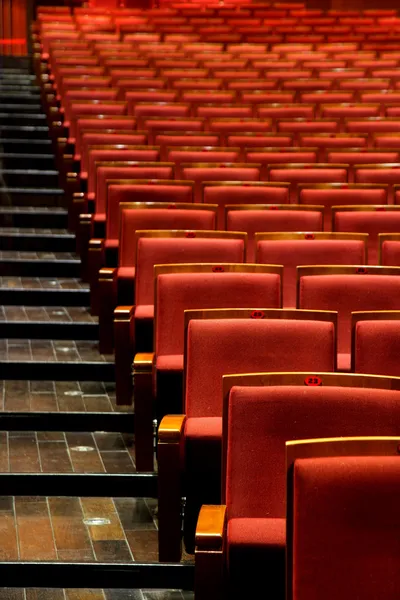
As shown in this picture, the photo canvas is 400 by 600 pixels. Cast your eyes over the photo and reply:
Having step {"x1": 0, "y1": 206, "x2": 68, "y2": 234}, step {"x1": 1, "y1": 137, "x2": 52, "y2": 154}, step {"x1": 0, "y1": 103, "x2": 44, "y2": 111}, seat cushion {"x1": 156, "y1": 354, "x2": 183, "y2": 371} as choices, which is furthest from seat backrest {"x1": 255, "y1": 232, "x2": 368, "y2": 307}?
step {"x1": 0, "y1": 103, "x2": 44, "y2": 111}

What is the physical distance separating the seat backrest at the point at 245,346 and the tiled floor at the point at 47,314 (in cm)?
50

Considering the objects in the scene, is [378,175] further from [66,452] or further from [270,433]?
[270,433]

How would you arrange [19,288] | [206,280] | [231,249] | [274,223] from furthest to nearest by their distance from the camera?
1. [19,288]
2. [274,223]
3. [231,249]
4. [206,280]

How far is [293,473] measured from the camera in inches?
19.6

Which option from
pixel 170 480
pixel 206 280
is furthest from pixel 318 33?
pixel 170 480

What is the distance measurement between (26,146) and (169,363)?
127 cm

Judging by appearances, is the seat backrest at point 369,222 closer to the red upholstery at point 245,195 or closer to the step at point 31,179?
the red upholstery at point 245,195

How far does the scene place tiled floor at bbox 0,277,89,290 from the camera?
1.40 metres

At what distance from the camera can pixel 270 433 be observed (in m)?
0.66

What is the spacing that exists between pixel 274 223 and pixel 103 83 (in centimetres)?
110

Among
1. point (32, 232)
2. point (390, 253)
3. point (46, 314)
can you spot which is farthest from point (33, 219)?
point (390, 253)

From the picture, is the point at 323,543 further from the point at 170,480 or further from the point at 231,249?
the point at 231,249

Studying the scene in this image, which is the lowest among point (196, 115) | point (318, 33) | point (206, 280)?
point (206, 280)

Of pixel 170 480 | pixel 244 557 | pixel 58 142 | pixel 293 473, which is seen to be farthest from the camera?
pixel 58 142
